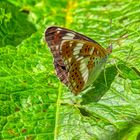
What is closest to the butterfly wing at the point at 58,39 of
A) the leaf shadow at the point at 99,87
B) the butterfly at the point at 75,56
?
the butterfly at the point at 75,56

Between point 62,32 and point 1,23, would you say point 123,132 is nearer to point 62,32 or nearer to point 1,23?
point 62,32

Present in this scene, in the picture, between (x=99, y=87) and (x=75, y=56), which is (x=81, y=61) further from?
(x=99, y=87)

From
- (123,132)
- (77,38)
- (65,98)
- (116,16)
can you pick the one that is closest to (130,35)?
(116,16)

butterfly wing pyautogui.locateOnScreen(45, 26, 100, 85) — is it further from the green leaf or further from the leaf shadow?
the leaf shadow

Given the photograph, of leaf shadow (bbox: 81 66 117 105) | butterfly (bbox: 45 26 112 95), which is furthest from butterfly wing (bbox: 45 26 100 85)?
leaf shadow (bbox: 81 66 117 105)

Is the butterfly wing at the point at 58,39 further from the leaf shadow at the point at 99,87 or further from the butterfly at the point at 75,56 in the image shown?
the leaf shadow at the point at 99,87

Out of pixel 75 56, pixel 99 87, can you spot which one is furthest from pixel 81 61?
pixel 99 87
